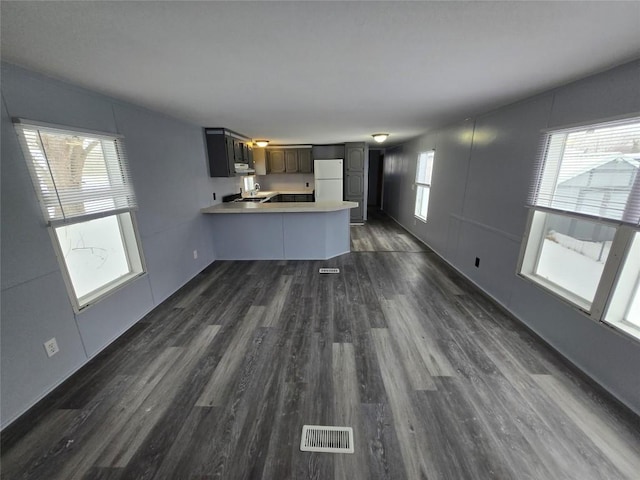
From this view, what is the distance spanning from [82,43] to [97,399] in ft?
7.41

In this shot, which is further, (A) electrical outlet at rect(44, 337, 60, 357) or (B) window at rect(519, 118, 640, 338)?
(A) electrical outlet at rect(44, 337, 60, 357)

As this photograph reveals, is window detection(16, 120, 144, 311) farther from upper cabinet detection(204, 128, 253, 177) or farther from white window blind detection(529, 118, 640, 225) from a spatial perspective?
white window blind detection(529, 118, 640, 225)

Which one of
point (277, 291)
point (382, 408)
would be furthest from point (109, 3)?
point (277, 291)

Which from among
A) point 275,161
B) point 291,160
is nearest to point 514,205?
point 291,160

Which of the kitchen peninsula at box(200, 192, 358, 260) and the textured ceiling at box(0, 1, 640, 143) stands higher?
the textured ceiling at box(0, 1, 640, 143)

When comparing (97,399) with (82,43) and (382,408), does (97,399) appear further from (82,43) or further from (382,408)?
(82,43)

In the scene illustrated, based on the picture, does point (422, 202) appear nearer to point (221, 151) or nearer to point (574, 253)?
point (574, 253)

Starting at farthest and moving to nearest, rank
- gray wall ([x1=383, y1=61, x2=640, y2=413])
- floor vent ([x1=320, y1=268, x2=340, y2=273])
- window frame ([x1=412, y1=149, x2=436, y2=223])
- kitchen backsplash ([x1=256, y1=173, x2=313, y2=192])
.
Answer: kitchen backsplash ([x1=256, y1=173, x2=313, y2=192]) → window frame ([x1=412, y1=149, x2=436, y2=223]) → floor vent ([x1=320, y1=268, x2=340, y2=273]) → gray wall ([x1=383, y1=61, x2=640, y2=413])

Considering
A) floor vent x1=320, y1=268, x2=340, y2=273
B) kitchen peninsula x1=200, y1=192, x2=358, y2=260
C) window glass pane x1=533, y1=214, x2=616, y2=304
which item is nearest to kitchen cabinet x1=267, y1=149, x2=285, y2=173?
kitchen peninsula x1=200, y1=192, x2=358, y2=260

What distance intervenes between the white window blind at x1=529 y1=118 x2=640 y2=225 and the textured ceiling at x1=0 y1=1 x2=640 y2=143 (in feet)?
1.46

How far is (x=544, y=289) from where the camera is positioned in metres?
2.30

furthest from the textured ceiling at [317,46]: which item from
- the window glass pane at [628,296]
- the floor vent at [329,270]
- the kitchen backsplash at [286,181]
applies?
the kitchen backsplash at [286,181]

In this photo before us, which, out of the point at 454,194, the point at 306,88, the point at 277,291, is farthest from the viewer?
the point at 454,194

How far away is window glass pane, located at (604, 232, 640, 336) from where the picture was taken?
1.65m
